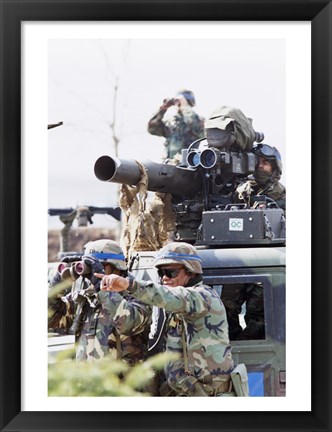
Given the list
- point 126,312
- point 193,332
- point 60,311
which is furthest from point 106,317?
point 193,332

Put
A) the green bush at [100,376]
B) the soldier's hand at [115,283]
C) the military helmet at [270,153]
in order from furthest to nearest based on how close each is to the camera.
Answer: the military helmet at [270,153] → the green bush at [100,376] → the soldier's hand at [115,283]

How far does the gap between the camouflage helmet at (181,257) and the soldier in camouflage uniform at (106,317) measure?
150 millimetres

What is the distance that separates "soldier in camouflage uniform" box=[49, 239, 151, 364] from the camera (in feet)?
16.7

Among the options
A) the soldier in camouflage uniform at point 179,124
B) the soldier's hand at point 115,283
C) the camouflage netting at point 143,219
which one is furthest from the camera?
the camouflage netting at point 143,219

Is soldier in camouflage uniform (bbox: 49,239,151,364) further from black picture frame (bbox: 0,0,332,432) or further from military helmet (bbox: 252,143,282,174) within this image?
military helmet (bbox: 252,143,282,174)

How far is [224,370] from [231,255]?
513 millimetres

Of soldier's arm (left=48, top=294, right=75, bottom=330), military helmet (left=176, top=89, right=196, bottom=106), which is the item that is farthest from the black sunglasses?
military helmet (left=176, top=89, right=196, bottom=106)

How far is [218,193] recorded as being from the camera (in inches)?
216

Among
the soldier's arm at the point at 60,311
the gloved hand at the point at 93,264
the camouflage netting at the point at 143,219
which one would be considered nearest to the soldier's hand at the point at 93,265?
the gloved hand at the point at 93,264

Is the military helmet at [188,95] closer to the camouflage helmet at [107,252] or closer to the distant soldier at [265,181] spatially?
the distant soldier at [265,181]

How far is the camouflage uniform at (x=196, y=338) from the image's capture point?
500 cm
